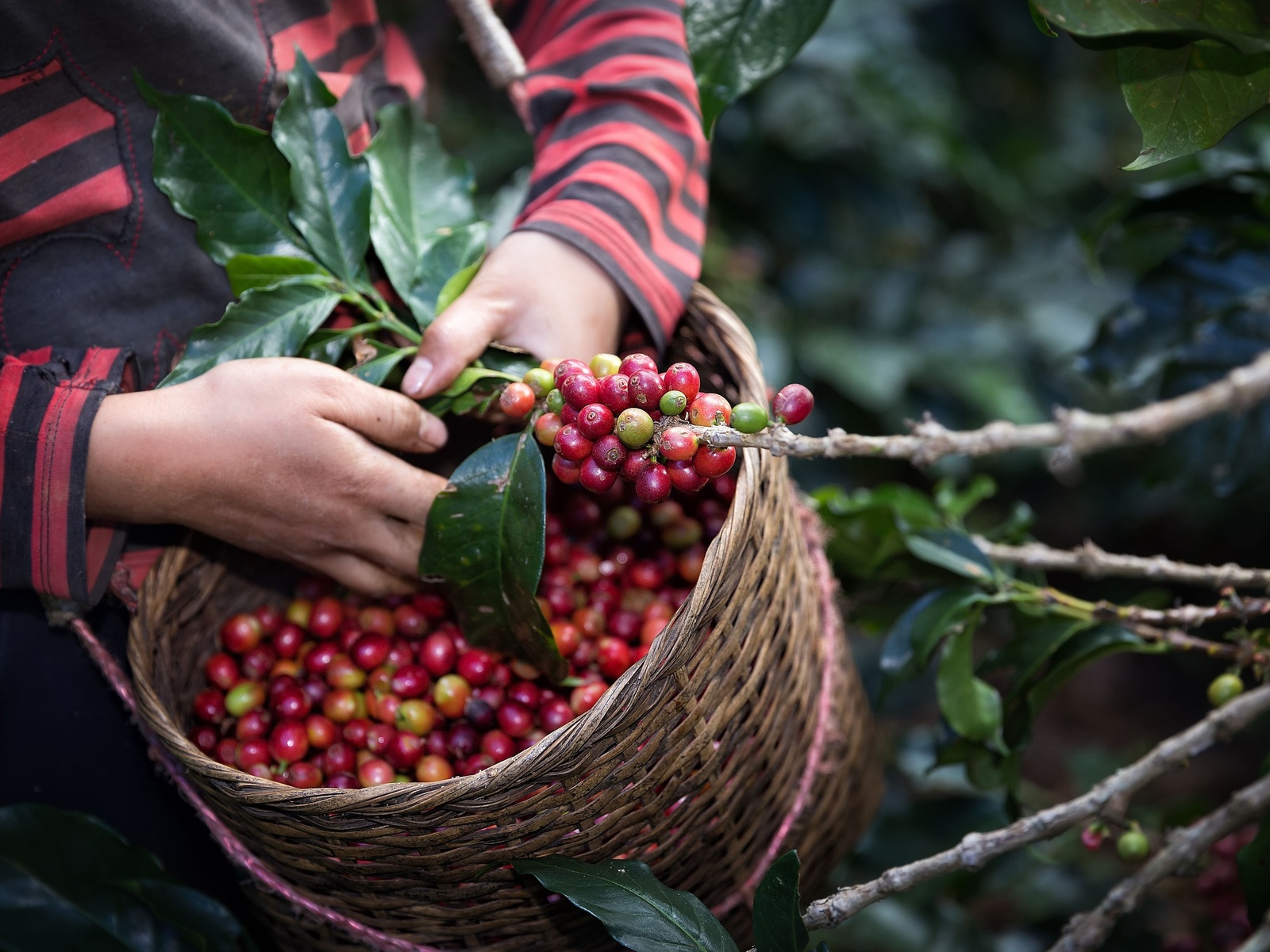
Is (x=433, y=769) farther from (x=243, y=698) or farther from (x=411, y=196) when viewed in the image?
(x=411, y=196)

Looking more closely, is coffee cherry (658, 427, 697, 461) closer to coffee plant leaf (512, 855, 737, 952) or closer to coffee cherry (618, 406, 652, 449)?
coffee cherry (618, 406, 652, 449)

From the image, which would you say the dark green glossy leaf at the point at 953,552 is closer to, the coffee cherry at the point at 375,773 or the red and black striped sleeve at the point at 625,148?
the red and black striped sleeve at the point at 625,148

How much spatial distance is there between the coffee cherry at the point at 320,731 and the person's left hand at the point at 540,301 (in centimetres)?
31

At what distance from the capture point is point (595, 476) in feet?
A: 1.97

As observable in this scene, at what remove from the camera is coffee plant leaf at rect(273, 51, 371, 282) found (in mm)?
778

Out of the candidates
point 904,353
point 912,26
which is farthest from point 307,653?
point 912,26

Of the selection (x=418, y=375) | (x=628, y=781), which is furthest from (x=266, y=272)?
(x=628, y=781)

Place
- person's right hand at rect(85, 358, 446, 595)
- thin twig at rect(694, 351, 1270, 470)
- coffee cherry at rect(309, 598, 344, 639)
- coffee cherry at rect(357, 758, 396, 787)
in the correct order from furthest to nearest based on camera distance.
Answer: coffee cherry at rect(309, 598, 344, 639), coffee cherry at rect(357, 758, 396, 787), person's right hand at rect(85, 358, 446, 595), thin twig at rect(694, 351, 1270, 470)

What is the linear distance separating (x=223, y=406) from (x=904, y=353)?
1.32 m

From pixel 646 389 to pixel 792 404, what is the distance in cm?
9

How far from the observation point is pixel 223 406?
2.19ft

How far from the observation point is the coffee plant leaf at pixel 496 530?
0.69 m

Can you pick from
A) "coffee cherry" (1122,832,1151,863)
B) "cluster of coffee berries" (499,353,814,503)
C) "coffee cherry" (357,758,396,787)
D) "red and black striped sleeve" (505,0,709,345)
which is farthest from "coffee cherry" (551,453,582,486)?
"coffee cherry" (1122,832,1151,863)

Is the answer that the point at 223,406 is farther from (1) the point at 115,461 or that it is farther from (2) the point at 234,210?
(2) the point at 234,210
